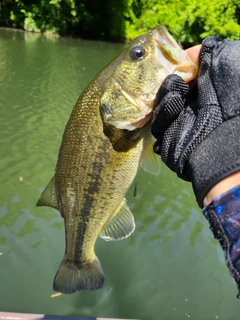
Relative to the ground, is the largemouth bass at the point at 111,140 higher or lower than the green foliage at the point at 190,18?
higher

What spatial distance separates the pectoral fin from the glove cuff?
36.8 inches

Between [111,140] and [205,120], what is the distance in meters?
0.72

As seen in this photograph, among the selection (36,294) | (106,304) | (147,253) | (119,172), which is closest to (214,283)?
(147,253)

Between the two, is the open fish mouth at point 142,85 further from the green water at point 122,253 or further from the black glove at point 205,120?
the green water at point 122,253

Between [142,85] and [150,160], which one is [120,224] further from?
[142,85]

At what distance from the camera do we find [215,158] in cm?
138

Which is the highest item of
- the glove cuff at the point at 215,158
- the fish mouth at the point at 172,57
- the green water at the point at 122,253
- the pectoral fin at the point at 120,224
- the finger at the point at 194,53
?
the finger at the point at 194,53

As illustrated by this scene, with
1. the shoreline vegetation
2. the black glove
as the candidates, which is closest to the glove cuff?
the black glove

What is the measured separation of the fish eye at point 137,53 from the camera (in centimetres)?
209

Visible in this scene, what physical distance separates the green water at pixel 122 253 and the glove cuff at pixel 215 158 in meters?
3.20

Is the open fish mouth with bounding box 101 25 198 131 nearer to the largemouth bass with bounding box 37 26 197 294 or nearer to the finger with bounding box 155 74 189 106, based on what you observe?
the largemouth bass with bounding box 37 26 197 294

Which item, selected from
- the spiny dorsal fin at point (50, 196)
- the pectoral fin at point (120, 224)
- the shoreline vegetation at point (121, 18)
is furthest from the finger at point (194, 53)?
the shoreline vegetation at point (121, 18)

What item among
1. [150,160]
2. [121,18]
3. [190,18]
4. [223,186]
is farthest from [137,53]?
[121,18]

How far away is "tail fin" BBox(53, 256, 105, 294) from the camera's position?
95.4 inches
